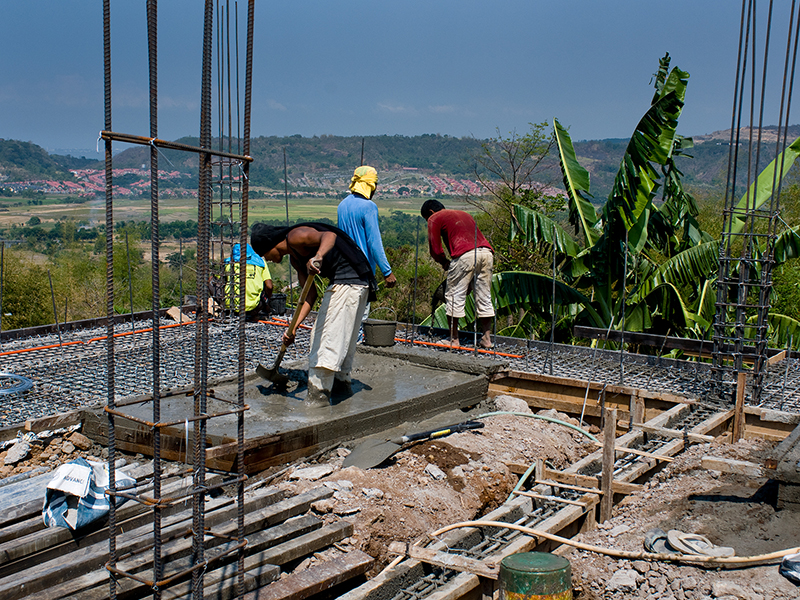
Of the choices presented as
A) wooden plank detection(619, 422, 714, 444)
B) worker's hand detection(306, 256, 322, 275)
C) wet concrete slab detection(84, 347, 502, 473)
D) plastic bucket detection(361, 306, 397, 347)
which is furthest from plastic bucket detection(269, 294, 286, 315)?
wooden plank detection(619, 422, 714, 444)

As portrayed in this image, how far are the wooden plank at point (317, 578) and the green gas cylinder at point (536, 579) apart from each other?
2.52 ft

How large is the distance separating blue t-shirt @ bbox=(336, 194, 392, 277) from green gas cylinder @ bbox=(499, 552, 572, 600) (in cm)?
289

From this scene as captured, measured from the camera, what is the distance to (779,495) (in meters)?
3.92

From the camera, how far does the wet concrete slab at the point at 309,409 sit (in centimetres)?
462

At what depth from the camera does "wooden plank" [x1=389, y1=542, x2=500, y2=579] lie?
3.30 meters

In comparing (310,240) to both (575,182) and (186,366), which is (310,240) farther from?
(575,182)

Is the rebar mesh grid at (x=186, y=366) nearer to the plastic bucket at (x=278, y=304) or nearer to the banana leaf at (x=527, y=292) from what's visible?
the plastic bucket at (x=278, y=304)

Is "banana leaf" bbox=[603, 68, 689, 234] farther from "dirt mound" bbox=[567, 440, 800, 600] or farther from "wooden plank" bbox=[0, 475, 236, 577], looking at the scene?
"wooden plank" bbox=[0, 475, 236, 577]

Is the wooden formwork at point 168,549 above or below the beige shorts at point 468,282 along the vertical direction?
below

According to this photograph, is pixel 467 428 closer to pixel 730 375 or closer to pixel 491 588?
pixel 491 588

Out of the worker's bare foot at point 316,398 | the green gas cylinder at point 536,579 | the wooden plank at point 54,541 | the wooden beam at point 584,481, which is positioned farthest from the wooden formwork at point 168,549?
the wooden beam at point 584,481

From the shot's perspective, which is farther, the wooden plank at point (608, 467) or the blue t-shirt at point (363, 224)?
the blue t-shirt at point (363, 224)

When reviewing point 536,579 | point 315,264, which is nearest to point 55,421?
point 315,264

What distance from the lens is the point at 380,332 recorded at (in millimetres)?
7129
